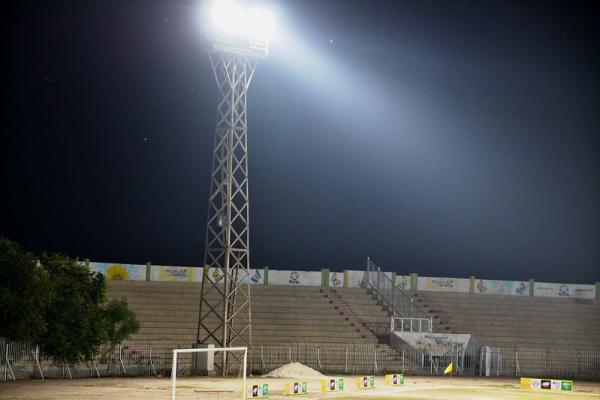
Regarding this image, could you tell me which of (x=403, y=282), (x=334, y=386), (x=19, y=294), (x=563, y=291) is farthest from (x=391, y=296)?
(x=19, y=294)

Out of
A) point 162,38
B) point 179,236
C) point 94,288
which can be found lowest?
point 94,288

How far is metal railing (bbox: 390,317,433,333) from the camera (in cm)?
5028

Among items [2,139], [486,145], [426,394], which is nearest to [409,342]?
[426,394]

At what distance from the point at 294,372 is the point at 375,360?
5.89 meters

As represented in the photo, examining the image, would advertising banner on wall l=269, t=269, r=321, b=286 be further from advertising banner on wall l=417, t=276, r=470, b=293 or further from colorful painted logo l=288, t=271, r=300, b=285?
advertising banner on wall l=417, t=276, r=470, b=293

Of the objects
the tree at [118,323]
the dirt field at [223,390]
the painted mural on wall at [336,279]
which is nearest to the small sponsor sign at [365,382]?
the dirt field at [223,390]

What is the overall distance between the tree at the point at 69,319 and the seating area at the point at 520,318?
77.5 feet

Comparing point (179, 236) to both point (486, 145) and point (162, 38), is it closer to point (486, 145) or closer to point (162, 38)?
point (162, 38)

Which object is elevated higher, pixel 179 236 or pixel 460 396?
pixel 179 236

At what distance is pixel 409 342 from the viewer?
48406mm

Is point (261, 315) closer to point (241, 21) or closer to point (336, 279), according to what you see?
point (336, 279)

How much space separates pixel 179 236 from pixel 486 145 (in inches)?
1035

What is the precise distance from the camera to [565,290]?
6238cm

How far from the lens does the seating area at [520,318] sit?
52.5 meters
